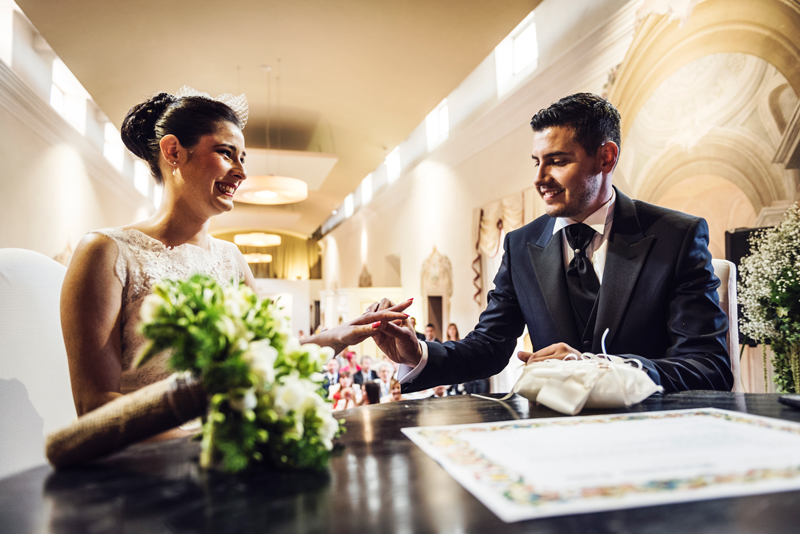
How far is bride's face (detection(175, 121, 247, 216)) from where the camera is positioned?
1983 mm

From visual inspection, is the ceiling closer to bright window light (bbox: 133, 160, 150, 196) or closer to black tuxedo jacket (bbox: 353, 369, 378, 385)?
bright window light (bbox: 133, 160, 150, 196)

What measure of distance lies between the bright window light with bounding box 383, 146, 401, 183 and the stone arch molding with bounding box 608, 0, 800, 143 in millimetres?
7578

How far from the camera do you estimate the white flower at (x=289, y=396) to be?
2.49 feet

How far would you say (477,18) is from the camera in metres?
5.97

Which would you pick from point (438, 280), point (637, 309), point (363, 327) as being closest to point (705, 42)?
point (637, 309)

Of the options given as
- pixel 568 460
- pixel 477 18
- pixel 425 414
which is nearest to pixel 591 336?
pixel 425 414

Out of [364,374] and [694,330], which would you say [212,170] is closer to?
[694,330]

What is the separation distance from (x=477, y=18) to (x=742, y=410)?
5678mm

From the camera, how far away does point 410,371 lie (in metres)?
1.98

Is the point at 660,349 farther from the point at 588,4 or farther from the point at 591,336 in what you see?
the point at 588,4

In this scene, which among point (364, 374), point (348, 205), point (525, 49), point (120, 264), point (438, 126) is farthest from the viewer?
point (348, 205)

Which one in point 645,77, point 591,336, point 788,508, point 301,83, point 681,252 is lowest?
point 788,508

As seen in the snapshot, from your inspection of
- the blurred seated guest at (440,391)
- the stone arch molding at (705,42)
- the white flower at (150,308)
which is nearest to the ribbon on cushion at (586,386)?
the white flower at (150,308)

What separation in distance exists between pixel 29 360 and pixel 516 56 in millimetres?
6757
